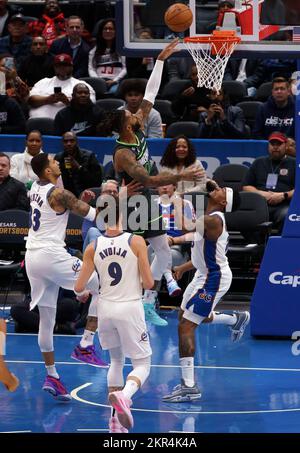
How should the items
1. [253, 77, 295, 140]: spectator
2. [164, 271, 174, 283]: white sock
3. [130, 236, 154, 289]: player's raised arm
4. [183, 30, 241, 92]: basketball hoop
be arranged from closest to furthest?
[130, 236, 154, 289]: player's raised arm < [183, 30, 241, 92]: basketball hoop < [164, 271, 174, 283]: white sock < [253, 77, 295, 140]: spectator

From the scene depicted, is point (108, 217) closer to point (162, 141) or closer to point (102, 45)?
point (162, 141)

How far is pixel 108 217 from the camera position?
974cm

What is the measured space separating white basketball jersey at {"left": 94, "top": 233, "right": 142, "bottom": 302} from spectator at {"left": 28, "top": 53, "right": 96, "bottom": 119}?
832 centimetres

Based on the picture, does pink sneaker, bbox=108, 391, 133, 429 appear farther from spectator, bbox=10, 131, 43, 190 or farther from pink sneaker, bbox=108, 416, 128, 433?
spectator, bbox=10, 131, 43, 190

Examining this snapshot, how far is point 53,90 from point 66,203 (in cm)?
717

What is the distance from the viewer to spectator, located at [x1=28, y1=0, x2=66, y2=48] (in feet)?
66.2

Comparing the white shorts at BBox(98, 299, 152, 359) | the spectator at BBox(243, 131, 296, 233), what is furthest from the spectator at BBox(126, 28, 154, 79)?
the white shorts at BBox(98, 299, 152, 359)

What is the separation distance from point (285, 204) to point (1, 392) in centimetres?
596

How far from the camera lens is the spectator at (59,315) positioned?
14.0 metres

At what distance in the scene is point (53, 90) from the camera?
1795 centimetres

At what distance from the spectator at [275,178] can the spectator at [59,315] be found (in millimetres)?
3310

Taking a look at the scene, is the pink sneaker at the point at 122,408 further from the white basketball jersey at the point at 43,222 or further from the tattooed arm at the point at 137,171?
the tattooed arm at the point at 137,171

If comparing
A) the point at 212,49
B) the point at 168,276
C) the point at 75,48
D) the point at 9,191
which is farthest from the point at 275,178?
the point at 75,48
